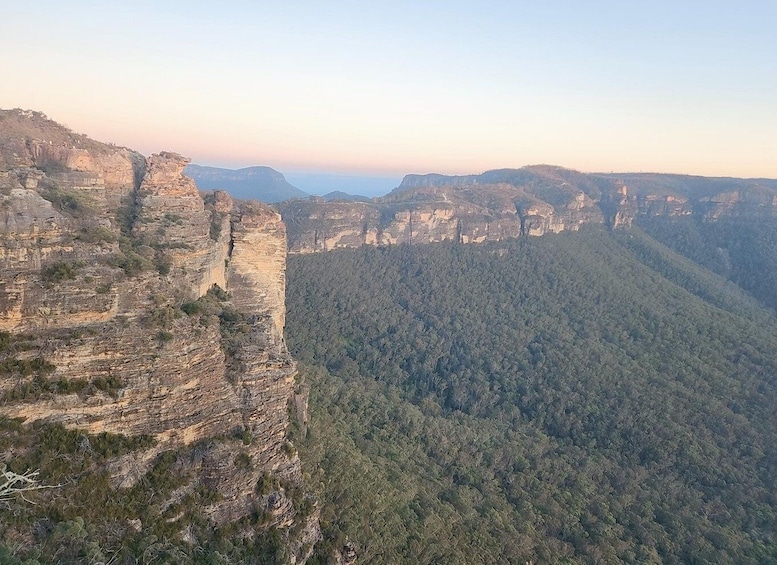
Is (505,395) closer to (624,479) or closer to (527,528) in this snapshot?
(624,479)

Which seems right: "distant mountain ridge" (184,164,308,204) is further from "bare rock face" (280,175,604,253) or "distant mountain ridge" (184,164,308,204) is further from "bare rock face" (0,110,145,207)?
"bare rock face" (0,110,145,207)

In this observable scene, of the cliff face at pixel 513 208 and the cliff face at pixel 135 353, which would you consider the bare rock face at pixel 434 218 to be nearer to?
the cliff face at pixel 513 208

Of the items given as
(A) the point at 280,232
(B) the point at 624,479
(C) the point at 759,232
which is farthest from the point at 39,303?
(C) the point at 759,232

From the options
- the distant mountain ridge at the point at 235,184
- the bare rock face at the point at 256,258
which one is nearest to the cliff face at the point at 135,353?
the bare rock face at the point at 256,258

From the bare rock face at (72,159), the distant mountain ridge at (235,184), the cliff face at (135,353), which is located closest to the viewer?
the cliff face at (135,353)

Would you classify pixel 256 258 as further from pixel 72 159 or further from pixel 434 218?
pixel 434 218
